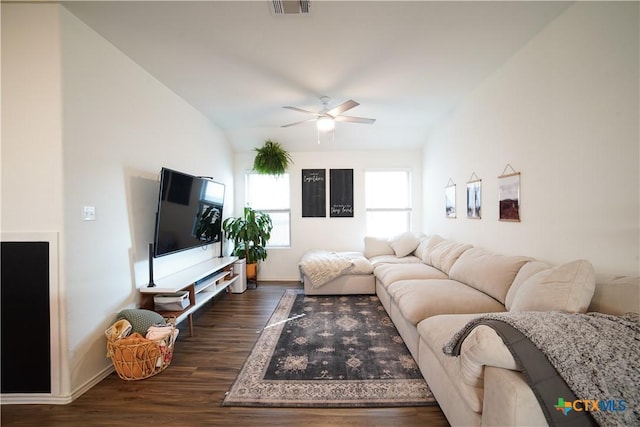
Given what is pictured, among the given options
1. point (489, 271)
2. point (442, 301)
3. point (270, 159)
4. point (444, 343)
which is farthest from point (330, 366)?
point (270, 159)

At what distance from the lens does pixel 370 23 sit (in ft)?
6.67

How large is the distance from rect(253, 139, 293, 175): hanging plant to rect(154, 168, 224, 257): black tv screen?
3.65 ft

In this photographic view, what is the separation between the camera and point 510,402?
110 centimetres

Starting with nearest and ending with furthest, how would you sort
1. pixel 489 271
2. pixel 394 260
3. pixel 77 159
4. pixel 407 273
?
1. pixel 77 159
2. pixel 489 271
3. pixel 407 273
4. pixel 394 260

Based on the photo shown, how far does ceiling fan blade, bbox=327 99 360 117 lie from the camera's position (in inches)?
112

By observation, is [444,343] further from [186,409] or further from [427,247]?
[427,247]

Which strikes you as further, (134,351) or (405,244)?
(405,244)

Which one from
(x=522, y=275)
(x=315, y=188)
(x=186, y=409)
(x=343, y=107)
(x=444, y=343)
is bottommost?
(x=186, y=409)

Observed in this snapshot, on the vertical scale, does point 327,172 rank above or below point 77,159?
above

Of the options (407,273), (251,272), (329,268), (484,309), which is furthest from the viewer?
(251,272)

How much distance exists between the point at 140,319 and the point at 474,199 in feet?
12.3

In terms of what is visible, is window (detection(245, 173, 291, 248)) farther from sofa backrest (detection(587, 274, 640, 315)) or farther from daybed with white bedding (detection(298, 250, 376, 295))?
sofa backrest (detection(587, 274, 640, 315))

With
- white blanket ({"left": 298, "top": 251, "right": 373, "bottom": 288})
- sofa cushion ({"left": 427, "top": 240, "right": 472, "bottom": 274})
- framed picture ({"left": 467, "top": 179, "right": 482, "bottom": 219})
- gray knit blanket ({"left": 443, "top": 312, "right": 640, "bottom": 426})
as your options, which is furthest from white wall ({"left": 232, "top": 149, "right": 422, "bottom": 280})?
gray knit blanket ({"left": 443, "top": 312, "right": 640, "bottom": 426})

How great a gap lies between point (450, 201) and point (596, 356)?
10.3 feet
